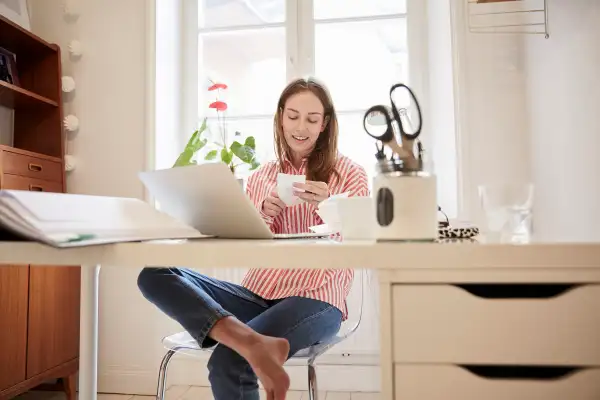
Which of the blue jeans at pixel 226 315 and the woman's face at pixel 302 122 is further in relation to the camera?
the woman's face at pixel 302 122

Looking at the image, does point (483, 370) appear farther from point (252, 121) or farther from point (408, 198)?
point (252, 121)

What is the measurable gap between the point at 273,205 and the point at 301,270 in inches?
7.5

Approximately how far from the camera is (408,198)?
646 millimetres

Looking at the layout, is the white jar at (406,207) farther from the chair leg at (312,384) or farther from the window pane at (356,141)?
the window pane at (356,141)

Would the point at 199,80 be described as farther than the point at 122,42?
Yes

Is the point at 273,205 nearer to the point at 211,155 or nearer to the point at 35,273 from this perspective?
the point at 211,155

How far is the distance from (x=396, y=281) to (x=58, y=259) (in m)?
0.40

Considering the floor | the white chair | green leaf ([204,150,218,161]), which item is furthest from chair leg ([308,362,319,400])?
green leaf ([204,150,218,161])

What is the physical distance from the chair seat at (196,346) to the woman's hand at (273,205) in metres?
0.37

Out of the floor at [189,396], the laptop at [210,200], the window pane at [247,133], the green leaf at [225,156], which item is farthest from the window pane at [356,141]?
the laptop at [210,200]

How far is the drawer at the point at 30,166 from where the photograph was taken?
1904mm

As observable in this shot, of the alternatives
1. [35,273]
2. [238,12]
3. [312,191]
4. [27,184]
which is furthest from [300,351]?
[238,12]

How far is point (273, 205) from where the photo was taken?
1.39 metres

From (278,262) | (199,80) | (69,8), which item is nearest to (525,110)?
(199,80)
